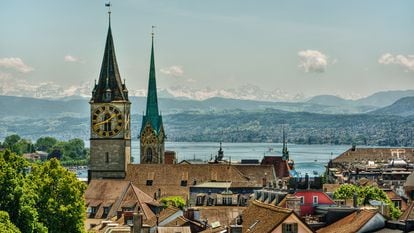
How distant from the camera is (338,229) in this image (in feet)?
131

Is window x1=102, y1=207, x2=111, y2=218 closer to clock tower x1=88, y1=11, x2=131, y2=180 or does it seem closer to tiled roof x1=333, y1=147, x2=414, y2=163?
clock tower x1=88, y1=11, x2=131, y2=180

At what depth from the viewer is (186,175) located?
106m

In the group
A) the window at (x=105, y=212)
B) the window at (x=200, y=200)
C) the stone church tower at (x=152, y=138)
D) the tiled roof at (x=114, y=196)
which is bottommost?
the window at (x=105, y=212)

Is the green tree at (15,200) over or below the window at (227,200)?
over

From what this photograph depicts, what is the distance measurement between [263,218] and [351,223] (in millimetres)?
3451

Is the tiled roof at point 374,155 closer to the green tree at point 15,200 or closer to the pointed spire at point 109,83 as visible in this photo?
the pointed spire at point 109,83

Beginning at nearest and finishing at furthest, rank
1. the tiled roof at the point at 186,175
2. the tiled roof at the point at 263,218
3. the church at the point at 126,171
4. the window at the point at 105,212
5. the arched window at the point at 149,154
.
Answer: the tiled roof at the point at 263,218 → the window at the point at 105,212 → the church at the point at 126,171 → the tiled roof at the point at 186,175 → the arched window at the point at 149,154

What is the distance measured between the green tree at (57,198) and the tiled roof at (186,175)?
41948 millimetres

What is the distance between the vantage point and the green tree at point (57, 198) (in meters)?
56.9

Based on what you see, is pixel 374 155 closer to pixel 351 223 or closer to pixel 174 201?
pixel 174 201

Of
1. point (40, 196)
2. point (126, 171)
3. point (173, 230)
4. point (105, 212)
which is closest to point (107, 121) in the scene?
point (126, 171)

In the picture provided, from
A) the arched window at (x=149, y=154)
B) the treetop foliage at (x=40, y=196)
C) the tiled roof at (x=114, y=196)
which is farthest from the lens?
the arched window at (x=149, y=154)

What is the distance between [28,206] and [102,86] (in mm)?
52916

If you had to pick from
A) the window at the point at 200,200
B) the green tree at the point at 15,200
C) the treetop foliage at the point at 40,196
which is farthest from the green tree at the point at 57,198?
the window at the point at 200,200
